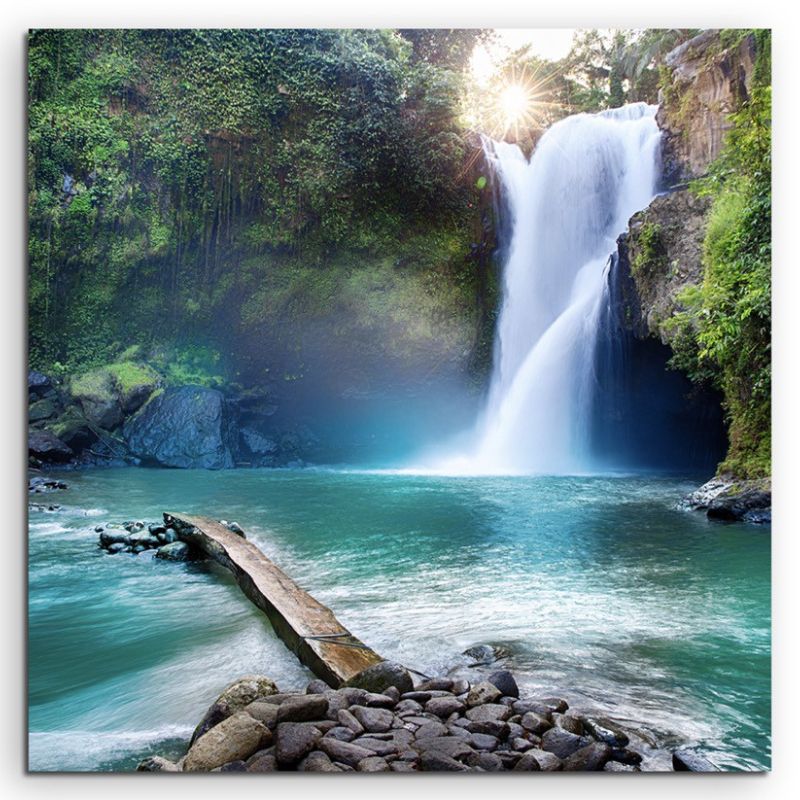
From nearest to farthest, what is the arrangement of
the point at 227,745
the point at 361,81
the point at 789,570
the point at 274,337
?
1. the point at 227,745
2. the point at 789,570
3. the point at 361,81
4. the point at 274,337

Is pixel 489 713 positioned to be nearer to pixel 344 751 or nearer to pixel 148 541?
pixel 344 751

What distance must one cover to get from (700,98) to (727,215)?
596mm

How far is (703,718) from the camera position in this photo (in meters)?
2.07

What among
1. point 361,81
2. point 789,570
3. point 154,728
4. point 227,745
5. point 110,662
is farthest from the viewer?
point 361,81

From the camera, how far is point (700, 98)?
326cm

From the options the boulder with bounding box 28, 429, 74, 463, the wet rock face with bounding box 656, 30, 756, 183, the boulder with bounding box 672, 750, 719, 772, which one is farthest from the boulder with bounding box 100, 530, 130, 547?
the wet rock face with bounding box 656, 30, 756, 183

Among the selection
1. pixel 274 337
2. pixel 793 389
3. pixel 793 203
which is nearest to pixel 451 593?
pixel 793 389

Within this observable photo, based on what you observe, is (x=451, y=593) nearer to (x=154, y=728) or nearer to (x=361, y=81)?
(x=154, y=728)

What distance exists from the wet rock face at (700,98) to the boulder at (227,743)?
Result: 3.03 m

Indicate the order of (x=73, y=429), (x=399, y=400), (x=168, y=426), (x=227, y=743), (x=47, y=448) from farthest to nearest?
(x=399, y=400), (x=168, y=426), (x=73, y=429), (x=47, y=448), (x=227, y=743)

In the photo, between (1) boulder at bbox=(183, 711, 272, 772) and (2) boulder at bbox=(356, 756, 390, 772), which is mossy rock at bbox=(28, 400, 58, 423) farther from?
(2) boulder at bbox=(356, 756, 390, 772)

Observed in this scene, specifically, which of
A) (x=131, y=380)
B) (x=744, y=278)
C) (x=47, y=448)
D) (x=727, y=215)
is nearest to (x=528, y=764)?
(x=744, y=278)

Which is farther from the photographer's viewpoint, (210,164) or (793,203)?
(210,164)

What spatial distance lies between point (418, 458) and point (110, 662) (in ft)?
8.94
